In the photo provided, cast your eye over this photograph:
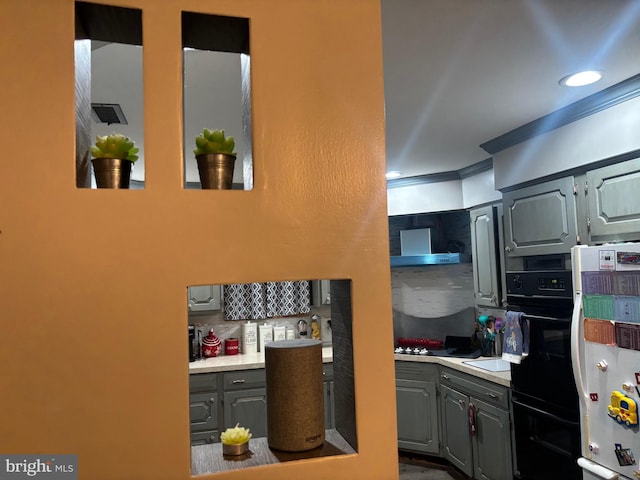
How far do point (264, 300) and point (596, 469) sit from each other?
2756 mm

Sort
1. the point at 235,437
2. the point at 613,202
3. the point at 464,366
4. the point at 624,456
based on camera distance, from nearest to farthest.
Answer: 1. the point at 235,437
2. the point at 624,456
3. the point at 613,202
4. the point at 464,366

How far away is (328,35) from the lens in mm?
1281

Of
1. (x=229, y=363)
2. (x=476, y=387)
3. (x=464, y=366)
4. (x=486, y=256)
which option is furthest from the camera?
(x=486, y=256)

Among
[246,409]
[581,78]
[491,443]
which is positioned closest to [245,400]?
[246,409]

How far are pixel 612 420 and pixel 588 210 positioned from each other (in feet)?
3.50

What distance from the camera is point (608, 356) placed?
2.18 meters

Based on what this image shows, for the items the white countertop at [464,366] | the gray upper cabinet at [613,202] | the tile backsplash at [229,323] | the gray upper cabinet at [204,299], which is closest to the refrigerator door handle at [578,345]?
the gray upper cabinet at [613,202]

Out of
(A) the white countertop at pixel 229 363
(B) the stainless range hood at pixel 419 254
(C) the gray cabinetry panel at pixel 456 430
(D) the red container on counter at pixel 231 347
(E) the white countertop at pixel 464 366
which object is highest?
(B) the stainless range hood at pixel 419 254

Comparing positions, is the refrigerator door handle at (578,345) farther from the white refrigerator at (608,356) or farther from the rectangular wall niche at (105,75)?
the rectangular wall niche at (105,75)

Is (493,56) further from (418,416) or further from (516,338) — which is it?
(418,416)

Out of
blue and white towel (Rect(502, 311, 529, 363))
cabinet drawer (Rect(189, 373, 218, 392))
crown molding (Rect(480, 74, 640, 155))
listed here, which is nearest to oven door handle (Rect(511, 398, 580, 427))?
blue and white towel (Rect(502, 311, 529, 363))

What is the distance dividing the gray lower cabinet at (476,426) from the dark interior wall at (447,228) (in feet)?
3.86

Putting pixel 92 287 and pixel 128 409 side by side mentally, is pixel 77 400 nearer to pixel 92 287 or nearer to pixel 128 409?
pixel 128 409

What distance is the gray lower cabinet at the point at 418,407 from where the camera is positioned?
390cm
